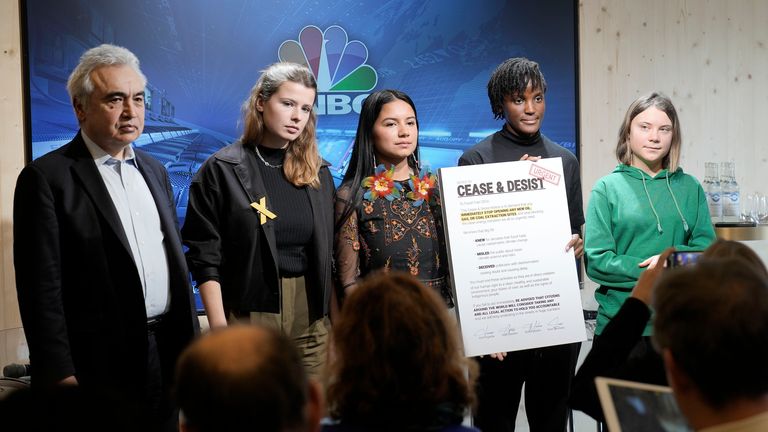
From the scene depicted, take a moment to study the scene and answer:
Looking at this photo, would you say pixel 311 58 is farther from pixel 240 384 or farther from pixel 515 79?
pixel 240 384

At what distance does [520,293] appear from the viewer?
283 cm

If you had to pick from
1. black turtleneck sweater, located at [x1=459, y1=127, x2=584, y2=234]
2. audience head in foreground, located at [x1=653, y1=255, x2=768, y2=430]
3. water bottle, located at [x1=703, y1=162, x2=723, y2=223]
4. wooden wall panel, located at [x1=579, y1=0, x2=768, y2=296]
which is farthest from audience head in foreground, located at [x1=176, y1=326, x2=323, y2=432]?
wooden wall panel, located at [x1=579, y1=0, x2=768, y2=296]

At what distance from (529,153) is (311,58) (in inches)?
69.1

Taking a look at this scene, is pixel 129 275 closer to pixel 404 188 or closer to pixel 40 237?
pixel 40 237

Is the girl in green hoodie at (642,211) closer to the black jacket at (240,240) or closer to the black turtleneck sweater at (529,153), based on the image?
the black turtleneck sweater at (529,153)

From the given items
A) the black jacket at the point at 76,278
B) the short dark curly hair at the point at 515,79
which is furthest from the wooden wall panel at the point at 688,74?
the black jacket at the point at 76,278

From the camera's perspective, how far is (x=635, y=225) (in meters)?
3.01

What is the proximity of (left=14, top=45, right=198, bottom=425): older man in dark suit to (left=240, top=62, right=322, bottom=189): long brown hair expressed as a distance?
0.40 meters

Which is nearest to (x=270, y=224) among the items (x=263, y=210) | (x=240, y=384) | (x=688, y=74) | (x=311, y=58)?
(x=263, y=210)

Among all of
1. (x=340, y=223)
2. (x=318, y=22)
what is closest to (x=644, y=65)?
(x=318, y=22)

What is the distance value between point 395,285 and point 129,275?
1.17 metres

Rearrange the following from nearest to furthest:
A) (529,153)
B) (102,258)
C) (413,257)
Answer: (102,258) < (413,257) < (529,153)

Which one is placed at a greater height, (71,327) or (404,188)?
(404,188)

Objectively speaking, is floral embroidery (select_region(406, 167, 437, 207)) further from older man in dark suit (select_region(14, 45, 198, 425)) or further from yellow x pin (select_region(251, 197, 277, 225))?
older man in dark suit (select_region(14, 45, 198, 425))
